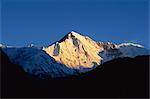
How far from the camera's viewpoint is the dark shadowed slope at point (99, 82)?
4803 inches

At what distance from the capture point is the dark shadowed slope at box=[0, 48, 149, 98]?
400 ft

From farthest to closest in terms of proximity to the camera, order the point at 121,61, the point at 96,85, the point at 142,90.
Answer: the point at 121,61 → the point at 96,85 → the point at 142,90

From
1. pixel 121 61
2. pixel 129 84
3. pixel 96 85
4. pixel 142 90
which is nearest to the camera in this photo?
pixel 142 90

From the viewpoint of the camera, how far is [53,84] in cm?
16325

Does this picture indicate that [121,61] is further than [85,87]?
Yes

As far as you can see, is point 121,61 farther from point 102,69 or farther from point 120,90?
point 120,90

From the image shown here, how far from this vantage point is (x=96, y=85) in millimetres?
139250

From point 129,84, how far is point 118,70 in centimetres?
1662

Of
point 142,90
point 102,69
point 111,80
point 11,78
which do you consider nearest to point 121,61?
point 102,69

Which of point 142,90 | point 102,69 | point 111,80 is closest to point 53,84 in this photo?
point 102,69

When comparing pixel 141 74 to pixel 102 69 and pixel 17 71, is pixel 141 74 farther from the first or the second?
pixel 17 71

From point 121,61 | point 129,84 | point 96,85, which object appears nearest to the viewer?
point 129,84

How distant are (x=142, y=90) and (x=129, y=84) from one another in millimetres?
8531

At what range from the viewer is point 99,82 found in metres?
141
